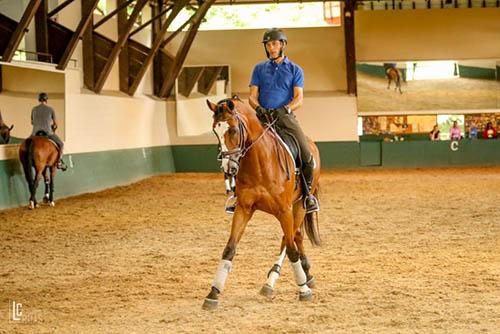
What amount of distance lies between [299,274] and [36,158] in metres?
9.15

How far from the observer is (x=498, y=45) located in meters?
27.2

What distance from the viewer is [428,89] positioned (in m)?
27.5

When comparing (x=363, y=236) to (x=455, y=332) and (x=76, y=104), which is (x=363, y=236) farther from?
(x=76, y=104)

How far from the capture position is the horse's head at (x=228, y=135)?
6094 mm

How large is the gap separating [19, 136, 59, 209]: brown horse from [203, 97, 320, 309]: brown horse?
8861mm

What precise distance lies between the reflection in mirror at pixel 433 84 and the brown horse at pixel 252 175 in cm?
2093

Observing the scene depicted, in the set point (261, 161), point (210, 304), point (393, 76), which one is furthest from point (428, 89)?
point (210, 304)

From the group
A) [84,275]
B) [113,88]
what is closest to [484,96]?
[113,88]

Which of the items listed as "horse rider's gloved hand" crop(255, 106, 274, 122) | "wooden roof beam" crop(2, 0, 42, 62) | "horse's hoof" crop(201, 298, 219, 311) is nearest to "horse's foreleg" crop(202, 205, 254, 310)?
"horse's hoof" crop(201, 298, 219, 311)

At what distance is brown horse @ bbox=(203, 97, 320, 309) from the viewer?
20.2ft

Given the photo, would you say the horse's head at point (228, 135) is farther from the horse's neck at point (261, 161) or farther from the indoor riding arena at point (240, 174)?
the horse's neck at point (261, 161)

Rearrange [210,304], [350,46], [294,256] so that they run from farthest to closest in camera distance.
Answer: [350,46] < [294,256] < [210,304]

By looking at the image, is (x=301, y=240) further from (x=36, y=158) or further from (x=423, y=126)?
(x=423, y=126)

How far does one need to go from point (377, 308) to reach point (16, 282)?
3.45 m
